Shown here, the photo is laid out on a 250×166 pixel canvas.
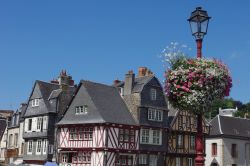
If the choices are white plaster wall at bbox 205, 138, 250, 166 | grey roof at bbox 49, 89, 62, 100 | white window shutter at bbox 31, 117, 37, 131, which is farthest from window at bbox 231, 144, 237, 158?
white window shutter at bbox 31, 117, 37, 131

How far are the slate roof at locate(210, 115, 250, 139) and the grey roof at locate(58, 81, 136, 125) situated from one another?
1487 centimetres

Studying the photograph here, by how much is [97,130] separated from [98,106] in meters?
2.45

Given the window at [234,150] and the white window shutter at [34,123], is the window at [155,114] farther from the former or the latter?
the window at [234,150]

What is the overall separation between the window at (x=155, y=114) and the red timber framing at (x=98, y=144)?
7.54ft

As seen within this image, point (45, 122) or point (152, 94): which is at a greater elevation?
point (152, 94)

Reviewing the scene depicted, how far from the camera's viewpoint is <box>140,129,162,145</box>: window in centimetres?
4262

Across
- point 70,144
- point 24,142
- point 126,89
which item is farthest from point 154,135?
point 24,142

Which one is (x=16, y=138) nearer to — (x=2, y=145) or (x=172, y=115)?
(x=2, y=145)

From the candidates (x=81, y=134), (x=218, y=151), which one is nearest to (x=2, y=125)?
(x=81, y=134)

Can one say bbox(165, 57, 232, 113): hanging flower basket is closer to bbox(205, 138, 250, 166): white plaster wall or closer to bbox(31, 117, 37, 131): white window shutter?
bbox(31, 117, 37, 131): white window shutter

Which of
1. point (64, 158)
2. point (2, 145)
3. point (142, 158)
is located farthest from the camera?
point (2, 145)

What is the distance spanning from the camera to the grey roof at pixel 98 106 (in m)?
40.3

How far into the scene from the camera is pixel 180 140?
1827 inches

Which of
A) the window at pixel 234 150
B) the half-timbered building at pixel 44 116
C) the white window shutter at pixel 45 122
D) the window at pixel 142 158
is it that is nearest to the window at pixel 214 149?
the window at pixel 234 150
